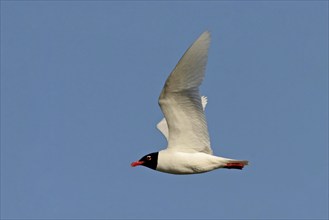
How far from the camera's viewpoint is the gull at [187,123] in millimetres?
30891

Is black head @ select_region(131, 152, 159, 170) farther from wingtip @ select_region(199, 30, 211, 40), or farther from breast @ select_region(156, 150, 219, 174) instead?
wingtip @ select_region(199, 30, 211, 40)

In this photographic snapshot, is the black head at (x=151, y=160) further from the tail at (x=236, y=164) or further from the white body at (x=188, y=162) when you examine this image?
the tail at (x=236, y=164)

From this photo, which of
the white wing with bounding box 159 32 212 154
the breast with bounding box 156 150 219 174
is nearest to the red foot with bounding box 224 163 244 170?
the breast with bounding box 156 150 219 174

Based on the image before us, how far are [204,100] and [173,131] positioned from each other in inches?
202

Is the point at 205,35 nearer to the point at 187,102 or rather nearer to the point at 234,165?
Answer: the point at 187,102

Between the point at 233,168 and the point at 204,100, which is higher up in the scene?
the point at 204,100

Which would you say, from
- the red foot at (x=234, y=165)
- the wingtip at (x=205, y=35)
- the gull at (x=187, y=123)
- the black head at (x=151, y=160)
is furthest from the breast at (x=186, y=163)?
the wingtip at (x=205, y=35)

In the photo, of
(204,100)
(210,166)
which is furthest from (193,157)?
(204,100)

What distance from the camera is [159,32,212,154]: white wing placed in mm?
30844

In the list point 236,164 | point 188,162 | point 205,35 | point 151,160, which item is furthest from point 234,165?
point 205,35

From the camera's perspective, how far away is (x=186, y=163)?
104 feet

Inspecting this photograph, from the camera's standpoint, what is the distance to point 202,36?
30891mm

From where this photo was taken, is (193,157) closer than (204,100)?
Yes

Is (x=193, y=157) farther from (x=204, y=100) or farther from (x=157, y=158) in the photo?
(x=204, y=100)
